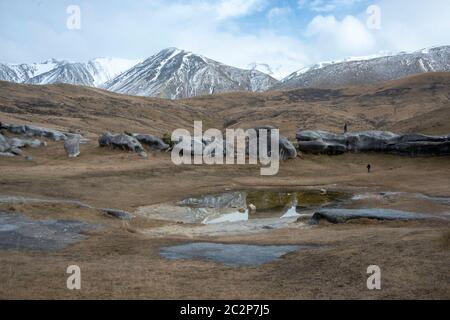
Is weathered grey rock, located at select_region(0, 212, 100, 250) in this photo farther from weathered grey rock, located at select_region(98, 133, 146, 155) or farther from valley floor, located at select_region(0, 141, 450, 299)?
weathered grey rock, located at select_region(98, 133, 146, 155)

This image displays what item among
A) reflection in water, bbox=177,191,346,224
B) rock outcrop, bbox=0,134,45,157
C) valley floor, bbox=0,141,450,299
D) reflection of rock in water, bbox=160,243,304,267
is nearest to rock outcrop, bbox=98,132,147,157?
rock outcrop, bbox=0,134,45,157

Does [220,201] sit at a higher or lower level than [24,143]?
lower

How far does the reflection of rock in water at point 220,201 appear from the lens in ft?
133

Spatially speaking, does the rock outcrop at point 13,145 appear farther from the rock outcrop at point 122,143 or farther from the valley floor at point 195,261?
the valley floor at point 195,261

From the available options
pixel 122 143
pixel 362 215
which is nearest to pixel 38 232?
pixel 362 215

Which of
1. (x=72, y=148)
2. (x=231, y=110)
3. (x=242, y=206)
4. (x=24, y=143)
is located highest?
(x=231, y=110)

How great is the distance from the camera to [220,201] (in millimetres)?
42281

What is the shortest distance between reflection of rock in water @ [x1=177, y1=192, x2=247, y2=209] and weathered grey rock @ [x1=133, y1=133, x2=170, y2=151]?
23710mm

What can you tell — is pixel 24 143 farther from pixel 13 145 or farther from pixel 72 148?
pixel 72 148

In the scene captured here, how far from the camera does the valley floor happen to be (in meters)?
14.9

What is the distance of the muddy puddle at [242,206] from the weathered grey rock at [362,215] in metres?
4.71

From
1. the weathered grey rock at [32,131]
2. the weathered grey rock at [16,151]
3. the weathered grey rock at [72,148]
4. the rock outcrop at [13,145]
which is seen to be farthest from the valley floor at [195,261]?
the weathered grey rock at [32,131]

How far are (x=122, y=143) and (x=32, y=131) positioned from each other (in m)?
14.8
